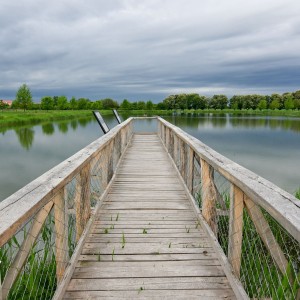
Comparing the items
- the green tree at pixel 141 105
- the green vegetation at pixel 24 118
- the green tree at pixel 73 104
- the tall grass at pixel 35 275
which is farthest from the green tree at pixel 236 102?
the tall grass at pixel 35 275

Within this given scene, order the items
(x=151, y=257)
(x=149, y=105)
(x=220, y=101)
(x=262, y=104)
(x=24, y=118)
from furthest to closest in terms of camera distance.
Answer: (x=220, y=101), (x=149, y=105), (x=262, y=104), (x=24, y=118), (x=151, y=257)

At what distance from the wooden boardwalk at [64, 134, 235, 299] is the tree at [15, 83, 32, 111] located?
76.4 m

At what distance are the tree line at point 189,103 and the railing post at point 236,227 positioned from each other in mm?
102182

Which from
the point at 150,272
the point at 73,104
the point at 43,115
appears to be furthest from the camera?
the point at 73,104

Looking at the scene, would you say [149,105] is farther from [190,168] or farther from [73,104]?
[190,168]

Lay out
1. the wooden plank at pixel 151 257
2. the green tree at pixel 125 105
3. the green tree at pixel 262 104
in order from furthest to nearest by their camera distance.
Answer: the green tree at pixel 125 105 < the green tree at pixel 262 104 < the wooden plank at pixel 151 257

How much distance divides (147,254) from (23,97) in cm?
7826

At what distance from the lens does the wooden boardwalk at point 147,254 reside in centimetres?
228

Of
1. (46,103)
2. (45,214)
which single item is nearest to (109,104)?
(46,103)

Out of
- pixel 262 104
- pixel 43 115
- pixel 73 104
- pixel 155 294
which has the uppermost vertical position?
pixel 73 104

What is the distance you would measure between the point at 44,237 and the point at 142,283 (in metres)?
2.54

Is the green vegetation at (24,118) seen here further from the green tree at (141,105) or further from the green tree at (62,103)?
the green tree at (141,105)

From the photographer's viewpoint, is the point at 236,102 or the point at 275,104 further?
the point at 236,102

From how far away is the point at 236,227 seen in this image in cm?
236
